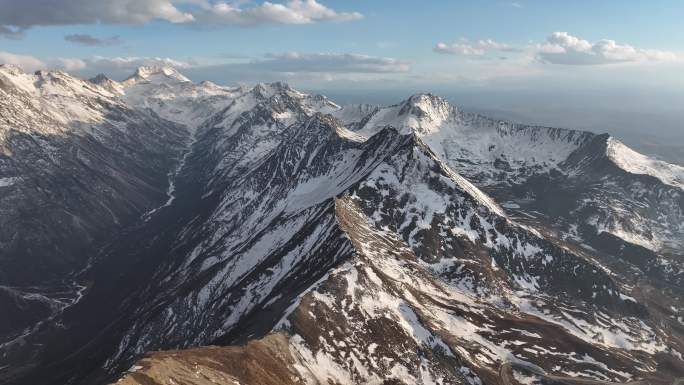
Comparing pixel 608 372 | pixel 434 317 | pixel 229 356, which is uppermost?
pixel 229 356

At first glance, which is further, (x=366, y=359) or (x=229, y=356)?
(x=366, y=359)

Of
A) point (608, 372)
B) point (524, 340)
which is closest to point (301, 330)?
point (524, 340)

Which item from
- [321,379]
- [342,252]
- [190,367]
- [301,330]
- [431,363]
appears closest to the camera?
[190,367]

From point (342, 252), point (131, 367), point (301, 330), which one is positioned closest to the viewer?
point (131, 367)

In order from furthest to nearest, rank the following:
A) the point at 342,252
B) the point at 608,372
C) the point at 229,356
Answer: the point at 342,252
the point at 608,372
the point at 229,356

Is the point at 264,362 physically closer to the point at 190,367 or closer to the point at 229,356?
the point at 229,356

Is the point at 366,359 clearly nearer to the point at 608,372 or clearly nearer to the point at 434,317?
the point at 434,317

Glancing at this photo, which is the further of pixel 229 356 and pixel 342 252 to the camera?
pixel 342 252

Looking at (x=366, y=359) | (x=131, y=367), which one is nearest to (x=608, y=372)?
(x=366, y=359)

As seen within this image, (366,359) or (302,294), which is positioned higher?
(302,294)
